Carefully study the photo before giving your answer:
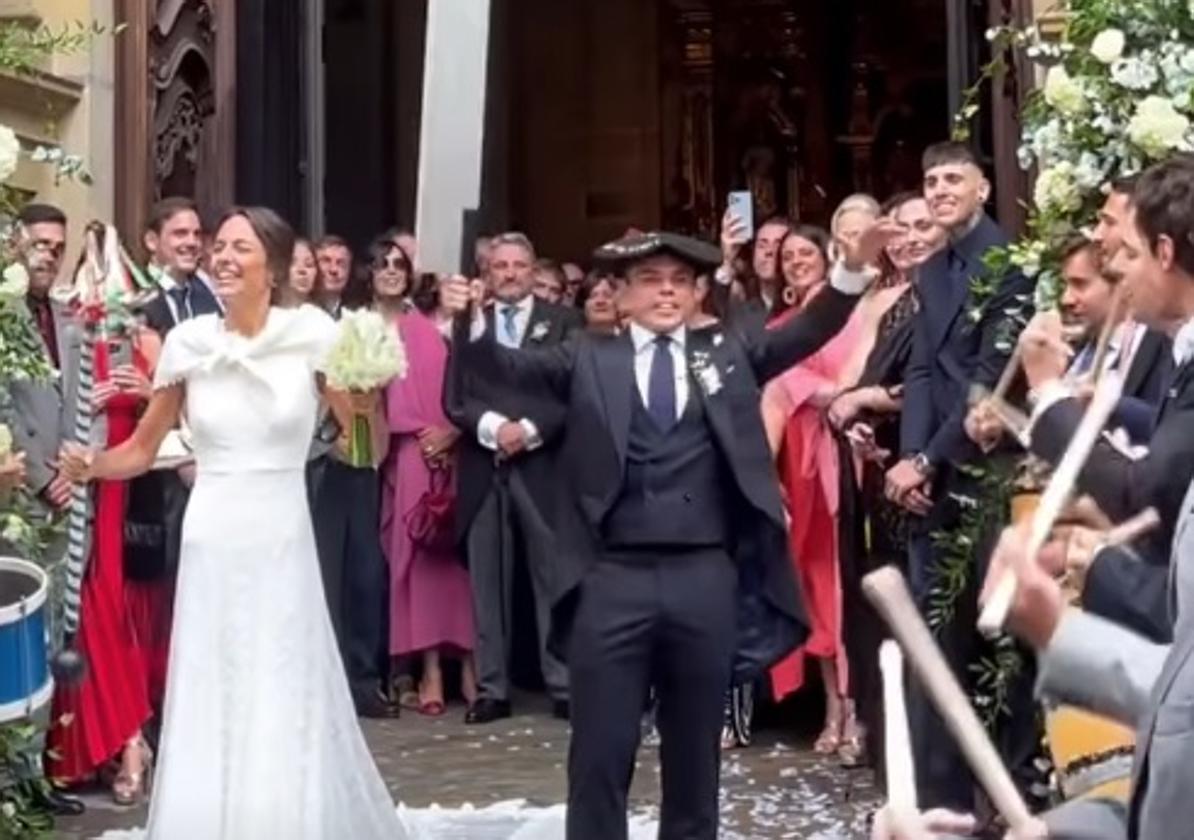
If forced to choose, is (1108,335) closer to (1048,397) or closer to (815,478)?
(1048,397)

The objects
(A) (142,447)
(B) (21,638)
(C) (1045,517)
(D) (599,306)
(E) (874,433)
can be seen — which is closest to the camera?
(C) (1045,517)

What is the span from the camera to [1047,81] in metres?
7.12

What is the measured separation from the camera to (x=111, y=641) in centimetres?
919

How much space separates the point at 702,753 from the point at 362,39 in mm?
11064

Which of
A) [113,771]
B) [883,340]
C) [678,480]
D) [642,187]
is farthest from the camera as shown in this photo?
[642,187]

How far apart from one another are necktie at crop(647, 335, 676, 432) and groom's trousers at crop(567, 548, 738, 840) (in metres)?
0.38

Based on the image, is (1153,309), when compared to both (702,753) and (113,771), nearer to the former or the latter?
(702,753)

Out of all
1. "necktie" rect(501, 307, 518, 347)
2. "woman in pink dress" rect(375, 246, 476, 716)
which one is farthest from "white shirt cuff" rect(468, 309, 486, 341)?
"woman in pink dress" rect(375, 246, 476, 716)

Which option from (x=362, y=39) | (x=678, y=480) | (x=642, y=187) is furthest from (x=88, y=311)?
(x=642, y=187)

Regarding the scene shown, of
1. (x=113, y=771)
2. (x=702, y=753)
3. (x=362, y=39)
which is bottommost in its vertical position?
(x=113, y=771)

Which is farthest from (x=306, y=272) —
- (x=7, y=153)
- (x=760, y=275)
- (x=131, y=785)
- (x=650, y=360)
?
(x=7, y=153)

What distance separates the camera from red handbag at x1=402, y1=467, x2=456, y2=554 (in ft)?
36.9

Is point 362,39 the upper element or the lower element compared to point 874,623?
upper

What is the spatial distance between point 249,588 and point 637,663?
4.31ft
